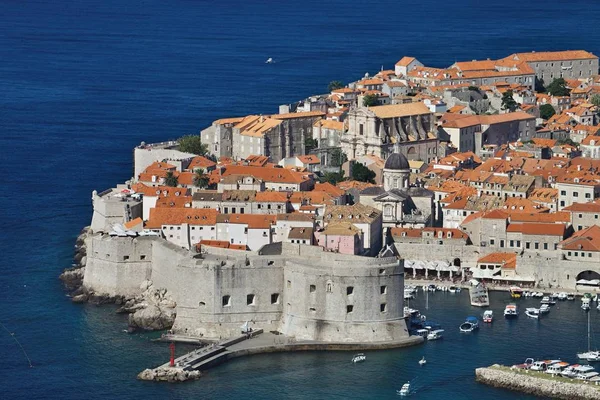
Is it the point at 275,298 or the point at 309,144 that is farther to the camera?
the point at 309,144

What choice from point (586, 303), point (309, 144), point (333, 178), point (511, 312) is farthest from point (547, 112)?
point (511, 312)

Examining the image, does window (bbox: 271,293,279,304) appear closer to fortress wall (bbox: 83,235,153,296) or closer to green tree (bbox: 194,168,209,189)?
fortress wall (bbox: 83,235,153,296)

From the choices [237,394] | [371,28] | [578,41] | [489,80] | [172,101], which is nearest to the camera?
[237,394]

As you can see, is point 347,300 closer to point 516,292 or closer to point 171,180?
point 516,292

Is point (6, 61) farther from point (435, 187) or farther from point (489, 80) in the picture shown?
point (435, 187)

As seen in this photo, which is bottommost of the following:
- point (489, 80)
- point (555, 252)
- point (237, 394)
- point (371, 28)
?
point (237, 394)

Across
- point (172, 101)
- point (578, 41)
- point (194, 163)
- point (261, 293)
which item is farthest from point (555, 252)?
point (578, 41)
